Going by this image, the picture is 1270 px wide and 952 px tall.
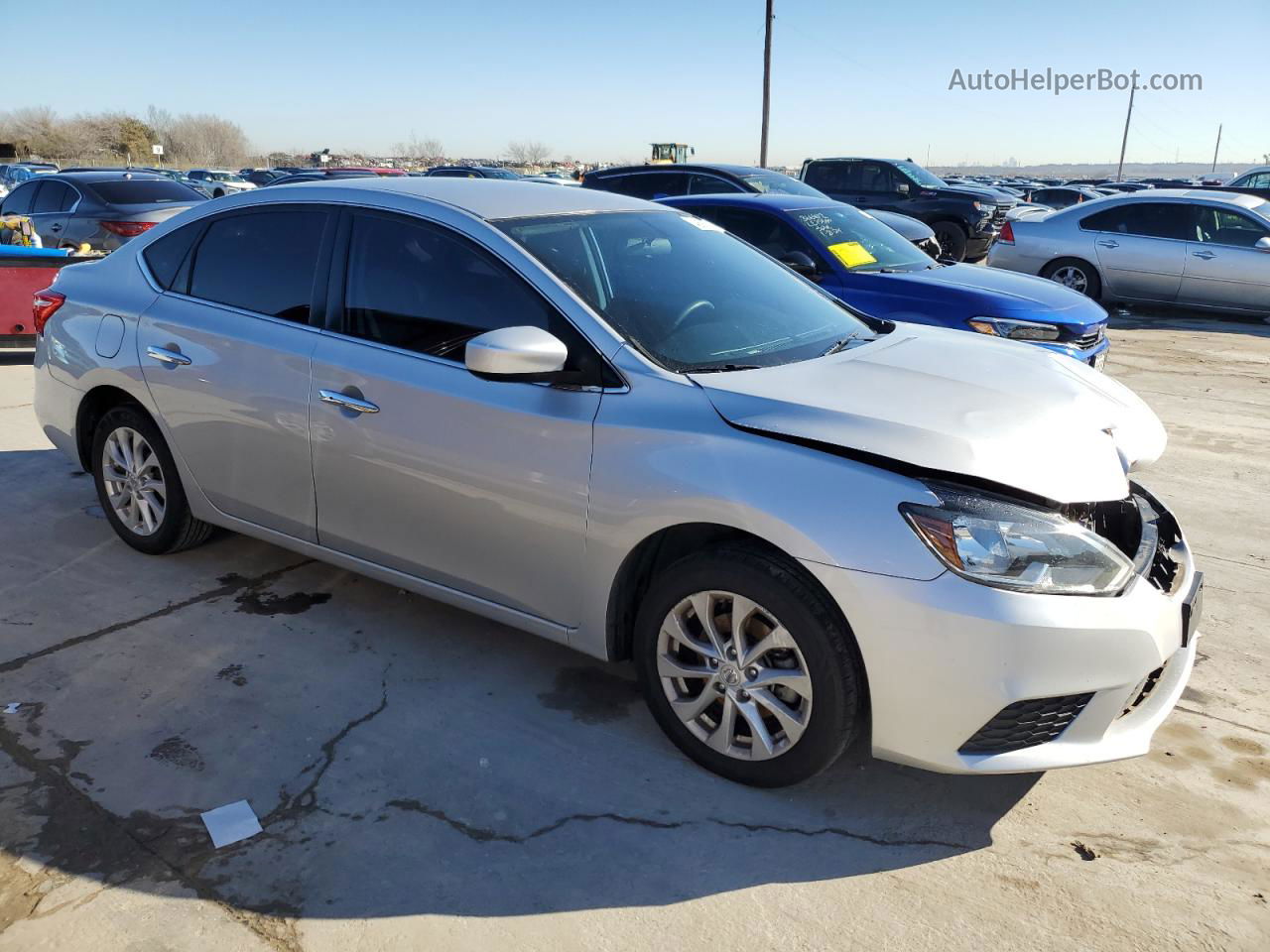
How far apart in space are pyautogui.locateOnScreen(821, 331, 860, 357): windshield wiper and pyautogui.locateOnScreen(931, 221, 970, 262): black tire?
46.3 feet

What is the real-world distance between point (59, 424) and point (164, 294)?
1020mm

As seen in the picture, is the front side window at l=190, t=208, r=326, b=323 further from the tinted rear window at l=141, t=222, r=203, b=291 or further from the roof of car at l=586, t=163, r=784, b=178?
the roof of car at l=586, t=163, r=784, b=178

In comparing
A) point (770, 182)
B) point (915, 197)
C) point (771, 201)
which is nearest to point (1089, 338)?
point (771, 201)

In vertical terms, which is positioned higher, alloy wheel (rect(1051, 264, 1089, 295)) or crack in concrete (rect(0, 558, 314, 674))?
alloy wheel (rect(1051, 264, 1089, 295))

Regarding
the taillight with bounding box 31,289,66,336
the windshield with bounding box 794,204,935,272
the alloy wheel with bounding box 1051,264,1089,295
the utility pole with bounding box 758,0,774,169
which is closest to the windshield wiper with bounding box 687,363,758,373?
the taillight with bounding box 31,289,66,336

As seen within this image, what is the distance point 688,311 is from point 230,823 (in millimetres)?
2120

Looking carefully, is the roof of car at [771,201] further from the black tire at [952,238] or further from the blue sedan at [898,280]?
the black tire at [952,238]

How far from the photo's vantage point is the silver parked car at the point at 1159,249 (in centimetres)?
1191

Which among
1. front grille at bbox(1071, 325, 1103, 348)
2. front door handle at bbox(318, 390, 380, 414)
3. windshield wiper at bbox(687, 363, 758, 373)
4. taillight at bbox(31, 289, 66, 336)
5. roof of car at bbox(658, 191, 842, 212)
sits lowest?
front grille at bbox(1071, 325, 1103, 348)

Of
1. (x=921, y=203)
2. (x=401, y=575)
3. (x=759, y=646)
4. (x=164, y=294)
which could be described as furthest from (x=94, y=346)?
(x=921, y=203)

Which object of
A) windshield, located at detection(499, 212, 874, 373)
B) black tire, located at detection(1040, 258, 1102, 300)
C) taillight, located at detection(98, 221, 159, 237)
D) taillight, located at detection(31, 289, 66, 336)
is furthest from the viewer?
black tire, located at detection(1040, 258, 1102, 300)

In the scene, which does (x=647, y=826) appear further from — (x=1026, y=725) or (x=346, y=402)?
(x=346, y=402)

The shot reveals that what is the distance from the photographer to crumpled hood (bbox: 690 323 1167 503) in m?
2.71

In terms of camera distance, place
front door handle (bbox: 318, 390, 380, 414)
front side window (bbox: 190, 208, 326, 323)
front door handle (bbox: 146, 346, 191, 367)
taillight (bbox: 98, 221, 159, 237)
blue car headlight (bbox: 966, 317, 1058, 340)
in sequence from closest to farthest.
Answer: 1. front door handle (bbox: 318, 390, 380, 414)
2. front side window (bbox: 190, 208, 326, 323)
3. front door handle (bbox: 146, 346, 191, 367)
4. blue car headlight (bbox: 966, 317, 1058, 340)
5. taillight (bbox: 98, 221, 159, 237)
